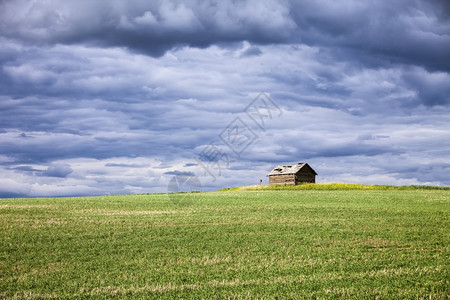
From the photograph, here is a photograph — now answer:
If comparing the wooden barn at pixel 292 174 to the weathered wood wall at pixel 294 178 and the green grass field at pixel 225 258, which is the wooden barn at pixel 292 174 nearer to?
the weathered wood wall at pixel 294 178

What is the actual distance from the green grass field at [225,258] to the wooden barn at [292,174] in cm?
7169

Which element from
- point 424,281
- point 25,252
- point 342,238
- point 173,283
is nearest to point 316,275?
point 424,281

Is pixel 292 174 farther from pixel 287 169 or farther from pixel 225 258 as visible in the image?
pixel 225 258

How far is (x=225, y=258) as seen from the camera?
1527cm

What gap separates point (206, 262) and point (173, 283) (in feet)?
9.15

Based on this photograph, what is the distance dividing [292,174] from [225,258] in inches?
3387

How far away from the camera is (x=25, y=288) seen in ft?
39.3

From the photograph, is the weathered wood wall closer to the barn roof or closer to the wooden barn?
the wooden barn

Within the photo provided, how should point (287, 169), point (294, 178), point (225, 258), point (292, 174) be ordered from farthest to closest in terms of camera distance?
point (287, 169) < point (292, 174) < point (294, 178) < point (225, 258)

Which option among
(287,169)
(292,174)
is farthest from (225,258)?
(287,169)

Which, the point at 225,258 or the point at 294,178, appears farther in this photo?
the point at 294,178

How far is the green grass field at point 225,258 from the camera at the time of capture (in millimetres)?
11492

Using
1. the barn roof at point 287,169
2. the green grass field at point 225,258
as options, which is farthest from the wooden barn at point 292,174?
the green grass field at point 225,258

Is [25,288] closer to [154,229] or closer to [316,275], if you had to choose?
[316,275]
